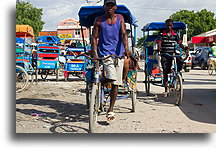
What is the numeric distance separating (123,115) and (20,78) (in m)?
4.23

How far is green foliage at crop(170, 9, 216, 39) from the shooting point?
43.4 meters

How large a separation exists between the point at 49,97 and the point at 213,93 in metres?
4.96

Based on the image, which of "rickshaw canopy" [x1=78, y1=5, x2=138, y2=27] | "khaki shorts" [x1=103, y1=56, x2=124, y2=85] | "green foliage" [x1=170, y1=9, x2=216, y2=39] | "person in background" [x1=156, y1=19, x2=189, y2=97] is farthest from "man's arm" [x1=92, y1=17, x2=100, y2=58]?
"green foliage" [x1=170, y1=9, x2=216, y2=39]

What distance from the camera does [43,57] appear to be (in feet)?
43.5

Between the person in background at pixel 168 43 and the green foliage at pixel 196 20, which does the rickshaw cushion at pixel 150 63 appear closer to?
the person in background at pixel 168 43

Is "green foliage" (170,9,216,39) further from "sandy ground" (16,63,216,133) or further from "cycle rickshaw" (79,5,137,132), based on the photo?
"cycle rickshaw" (79,5,137,132)

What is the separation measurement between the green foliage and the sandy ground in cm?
3547

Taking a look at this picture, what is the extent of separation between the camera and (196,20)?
45406 mm

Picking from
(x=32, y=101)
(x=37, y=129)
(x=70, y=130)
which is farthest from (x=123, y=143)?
(x=32, y=101)

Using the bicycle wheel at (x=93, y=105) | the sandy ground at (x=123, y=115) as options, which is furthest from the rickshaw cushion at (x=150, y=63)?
the bicycle wheel at (x=93, y=105)

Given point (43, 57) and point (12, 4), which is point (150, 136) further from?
point (43, 57)

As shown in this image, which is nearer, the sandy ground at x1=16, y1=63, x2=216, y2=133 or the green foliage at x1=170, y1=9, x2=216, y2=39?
the sandy ground at x1=16, y1=63, x2=216, y2=133

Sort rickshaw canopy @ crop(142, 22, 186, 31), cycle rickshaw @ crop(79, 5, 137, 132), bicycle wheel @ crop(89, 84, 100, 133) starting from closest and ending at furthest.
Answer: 1. bicycle wheel @ crop(89, 84, 100, 133)
2. cycle rickshaw @ crop(79, 5, 137, 132)
3. rickshaw canopy @ crop(142, 22, 186, 31)

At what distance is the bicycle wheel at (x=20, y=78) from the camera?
937cm
